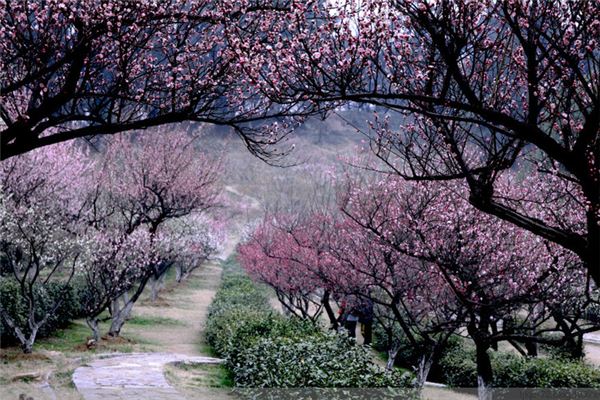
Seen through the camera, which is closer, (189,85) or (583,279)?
(189,85)

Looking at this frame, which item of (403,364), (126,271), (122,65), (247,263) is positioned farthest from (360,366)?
(247,263)

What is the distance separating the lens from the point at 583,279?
12.1 meters

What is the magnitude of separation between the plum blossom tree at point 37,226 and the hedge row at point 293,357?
4.05 m

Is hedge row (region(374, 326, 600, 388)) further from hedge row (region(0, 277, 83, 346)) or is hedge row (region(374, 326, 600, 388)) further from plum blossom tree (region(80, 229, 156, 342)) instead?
hedge row (region(0, 277, 83, 346))

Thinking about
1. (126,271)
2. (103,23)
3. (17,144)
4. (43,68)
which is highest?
(103,23)

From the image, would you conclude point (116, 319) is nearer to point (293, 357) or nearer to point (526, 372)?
point (293, 357)

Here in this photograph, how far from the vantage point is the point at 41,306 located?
14.8 meters

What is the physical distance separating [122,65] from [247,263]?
591 inches

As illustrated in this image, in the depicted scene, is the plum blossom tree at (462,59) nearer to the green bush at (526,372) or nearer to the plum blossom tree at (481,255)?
the plum blossom tree at (481,255)

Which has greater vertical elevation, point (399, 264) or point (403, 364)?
point (399, 264)

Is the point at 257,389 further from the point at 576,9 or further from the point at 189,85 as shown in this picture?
the point at 576,9

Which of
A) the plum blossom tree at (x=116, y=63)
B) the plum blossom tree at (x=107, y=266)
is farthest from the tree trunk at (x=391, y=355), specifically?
the plum blossom tree at (x=116, y=63)

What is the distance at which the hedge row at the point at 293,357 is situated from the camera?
24.0 ft

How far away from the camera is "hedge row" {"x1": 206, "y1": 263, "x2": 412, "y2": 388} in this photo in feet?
24.0
